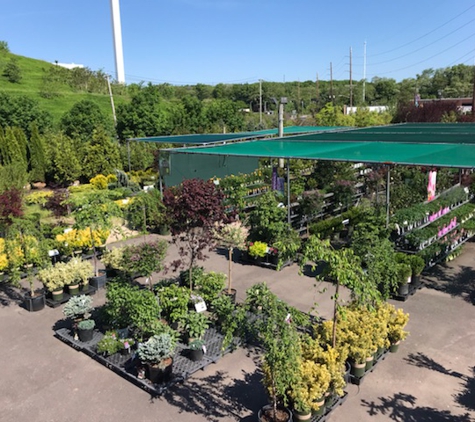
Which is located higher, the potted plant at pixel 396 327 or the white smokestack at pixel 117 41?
the white smokestack at pixel 117 41

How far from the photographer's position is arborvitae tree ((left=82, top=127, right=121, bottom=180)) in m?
23.0

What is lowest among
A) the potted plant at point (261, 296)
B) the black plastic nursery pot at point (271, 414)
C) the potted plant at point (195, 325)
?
the black plastic nursery pot at point (271, 414)

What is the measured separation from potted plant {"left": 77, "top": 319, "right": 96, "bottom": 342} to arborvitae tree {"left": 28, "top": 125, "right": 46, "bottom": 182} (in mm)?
17420

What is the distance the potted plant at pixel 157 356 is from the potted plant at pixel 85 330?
166 cm

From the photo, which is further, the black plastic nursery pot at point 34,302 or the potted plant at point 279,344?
the black plastic nursery pot at point 34,302

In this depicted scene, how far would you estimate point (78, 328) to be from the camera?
7.96 m

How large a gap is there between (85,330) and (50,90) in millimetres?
43957

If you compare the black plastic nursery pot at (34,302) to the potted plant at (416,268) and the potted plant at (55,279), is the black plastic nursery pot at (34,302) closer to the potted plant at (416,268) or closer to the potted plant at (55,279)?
Answer: the potted plant at (55,279)

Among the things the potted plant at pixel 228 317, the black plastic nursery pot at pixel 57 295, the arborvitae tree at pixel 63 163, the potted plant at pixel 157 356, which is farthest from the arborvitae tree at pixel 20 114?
the potted plant at pixel 157 356

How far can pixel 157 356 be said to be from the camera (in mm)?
6637

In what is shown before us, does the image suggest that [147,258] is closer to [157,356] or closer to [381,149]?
[157,356]

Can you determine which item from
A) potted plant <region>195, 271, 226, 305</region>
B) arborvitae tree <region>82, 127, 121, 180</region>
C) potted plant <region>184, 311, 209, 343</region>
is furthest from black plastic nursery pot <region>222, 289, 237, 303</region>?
arborvitae tree <region>82, 127, 121, 180</region>

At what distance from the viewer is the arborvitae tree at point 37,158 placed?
2319 centimetres

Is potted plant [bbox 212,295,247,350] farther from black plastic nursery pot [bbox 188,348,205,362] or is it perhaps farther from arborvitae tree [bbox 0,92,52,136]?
arborvitae tree [bbox 0,92,52,136]
